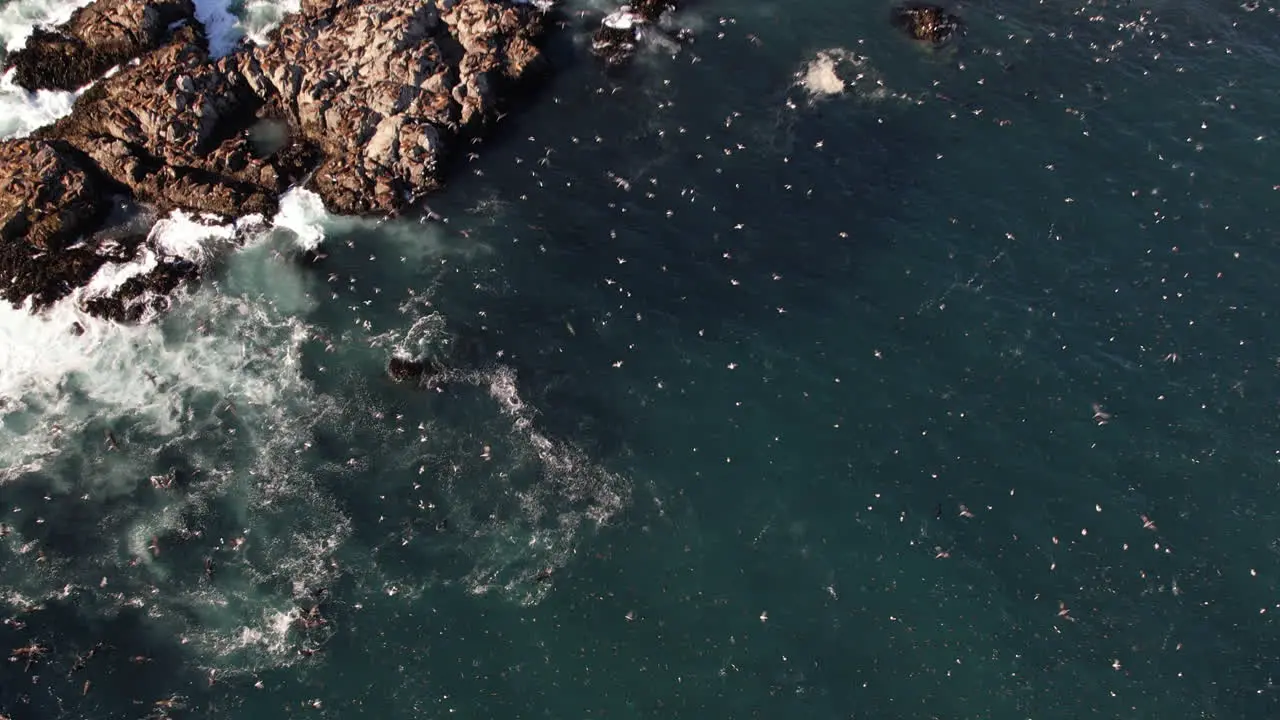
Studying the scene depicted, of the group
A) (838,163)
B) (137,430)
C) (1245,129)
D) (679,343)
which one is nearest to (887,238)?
(838,163)

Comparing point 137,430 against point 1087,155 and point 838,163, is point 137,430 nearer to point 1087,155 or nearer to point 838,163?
point 838,163

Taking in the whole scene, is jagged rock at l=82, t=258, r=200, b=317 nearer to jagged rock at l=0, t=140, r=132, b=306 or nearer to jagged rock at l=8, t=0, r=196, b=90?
jagged rock at l=0, t=140, r=132, b=306

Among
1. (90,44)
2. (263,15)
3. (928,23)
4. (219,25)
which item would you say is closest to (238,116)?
(219,25)

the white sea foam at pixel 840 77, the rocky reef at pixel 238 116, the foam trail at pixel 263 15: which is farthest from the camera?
the foam trail at pixel 263 15

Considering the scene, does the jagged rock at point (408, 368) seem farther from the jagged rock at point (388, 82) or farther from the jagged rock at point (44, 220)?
the jagged rock at point (44, 220)

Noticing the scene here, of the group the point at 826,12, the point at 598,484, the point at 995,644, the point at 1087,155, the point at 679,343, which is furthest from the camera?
the point at 826,12

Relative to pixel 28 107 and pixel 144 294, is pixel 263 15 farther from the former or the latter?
pixel 144 294

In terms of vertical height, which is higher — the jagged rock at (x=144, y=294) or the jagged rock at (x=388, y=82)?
the jagged rock at (x=388, y=82)

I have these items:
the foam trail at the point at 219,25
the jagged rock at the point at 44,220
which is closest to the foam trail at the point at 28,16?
the foam trail at the point at 219,25
